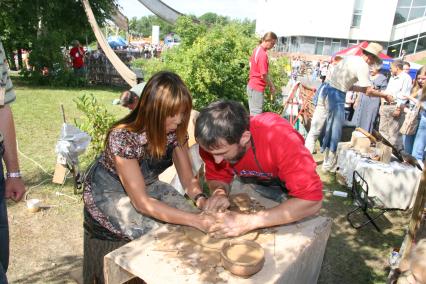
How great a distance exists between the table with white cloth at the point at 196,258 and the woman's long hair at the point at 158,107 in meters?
0.58

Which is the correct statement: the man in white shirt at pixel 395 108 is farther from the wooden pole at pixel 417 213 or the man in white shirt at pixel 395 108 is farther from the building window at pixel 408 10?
the building window at pixel 408 10

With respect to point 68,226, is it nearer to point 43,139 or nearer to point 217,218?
point 217,218

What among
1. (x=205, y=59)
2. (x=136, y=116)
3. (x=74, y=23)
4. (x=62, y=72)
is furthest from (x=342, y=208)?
(x=74, y=23)

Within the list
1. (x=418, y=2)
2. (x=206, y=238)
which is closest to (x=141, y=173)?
(x=206, y=238)

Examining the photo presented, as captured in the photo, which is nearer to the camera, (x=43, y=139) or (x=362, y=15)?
(x=43, y=139)

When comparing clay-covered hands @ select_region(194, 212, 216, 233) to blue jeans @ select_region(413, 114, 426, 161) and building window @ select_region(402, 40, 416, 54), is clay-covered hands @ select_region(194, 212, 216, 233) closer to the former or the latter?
blue jeans @ select_region(413, 114, 426, 161)

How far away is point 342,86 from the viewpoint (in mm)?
5625

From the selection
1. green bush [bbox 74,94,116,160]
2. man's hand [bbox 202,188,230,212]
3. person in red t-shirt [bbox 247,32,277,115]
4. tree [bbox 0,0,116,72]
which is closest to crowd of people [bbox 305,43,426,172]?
person in red t-shirt [bbox 247,32,277,115]

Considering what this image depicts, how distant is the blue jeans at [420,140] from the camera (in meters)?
5.88

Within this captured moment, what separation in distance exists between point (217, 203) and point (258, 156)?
418mm

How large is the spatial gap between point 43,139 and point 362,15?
34774mm

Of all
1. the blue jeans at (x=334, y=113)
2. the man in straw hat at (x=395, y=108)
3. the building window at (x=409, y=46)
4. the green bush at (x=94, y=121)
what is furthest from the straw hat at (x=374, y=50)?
the building window at (x=409, y=46)

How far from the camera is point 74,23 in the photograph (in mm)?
13938

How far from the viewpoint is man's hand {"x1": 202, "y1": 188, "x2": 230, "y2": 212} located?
7.33ft
